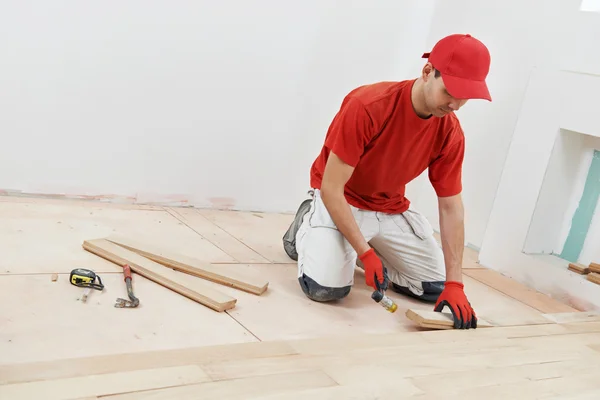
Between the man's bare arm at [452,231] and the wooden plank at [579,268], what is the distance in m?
0.95

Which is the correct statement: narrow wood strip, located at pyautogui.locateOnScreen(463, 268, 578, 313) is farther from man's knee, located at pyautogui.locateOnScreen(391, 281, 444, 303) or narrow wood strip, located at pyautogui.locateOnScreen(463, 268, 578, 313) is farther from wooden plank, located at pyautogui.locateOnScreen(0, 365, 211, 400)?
wooden plank, located at pyautogui.locateOnScreen(0, 365, 211, 400)

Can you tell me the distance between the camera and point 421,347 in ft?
7.31

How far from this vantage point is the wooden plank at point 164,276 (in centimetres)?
235

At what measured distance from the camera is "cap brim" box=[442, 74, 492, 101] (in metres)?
2.20

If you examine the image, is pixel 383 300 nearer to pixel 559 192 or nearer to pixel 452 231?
pixel 452 231

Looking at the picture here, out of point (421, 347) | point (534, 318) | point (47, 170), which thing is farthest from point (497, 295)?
point (47, 170)

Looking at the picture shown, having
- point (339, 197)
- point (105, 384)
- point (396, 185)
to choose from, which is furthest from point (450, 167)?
point (105, 384)

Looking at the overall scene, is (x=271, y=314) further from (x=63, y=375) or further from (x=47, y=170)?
(x=47, y=170)

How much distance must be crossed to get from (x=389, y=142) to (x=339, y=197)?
309 mm

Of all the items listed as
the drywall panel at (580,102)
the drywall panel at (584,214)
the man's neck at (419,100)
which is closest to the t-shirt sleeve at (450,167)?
the man's neck at (419,100)

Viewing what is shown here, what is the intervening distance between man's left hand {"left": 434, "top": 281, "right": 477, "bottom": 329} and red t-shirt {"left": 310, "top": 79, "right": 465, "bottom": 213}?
39 cm

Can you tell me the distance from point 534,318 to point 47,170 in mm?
2429

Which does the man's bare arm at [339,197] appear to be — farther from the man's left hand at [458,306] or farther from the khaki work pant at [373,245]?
the man's left hand at [458,306]

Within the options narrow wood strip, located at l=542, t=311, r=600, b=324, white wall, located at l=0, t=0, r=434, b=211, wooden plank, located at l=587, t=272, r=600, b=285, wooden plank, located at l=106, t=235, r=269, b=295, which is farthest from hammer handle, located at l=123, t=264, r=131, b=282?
wooden plank, located at l=587, t=272, r=600, b=285
